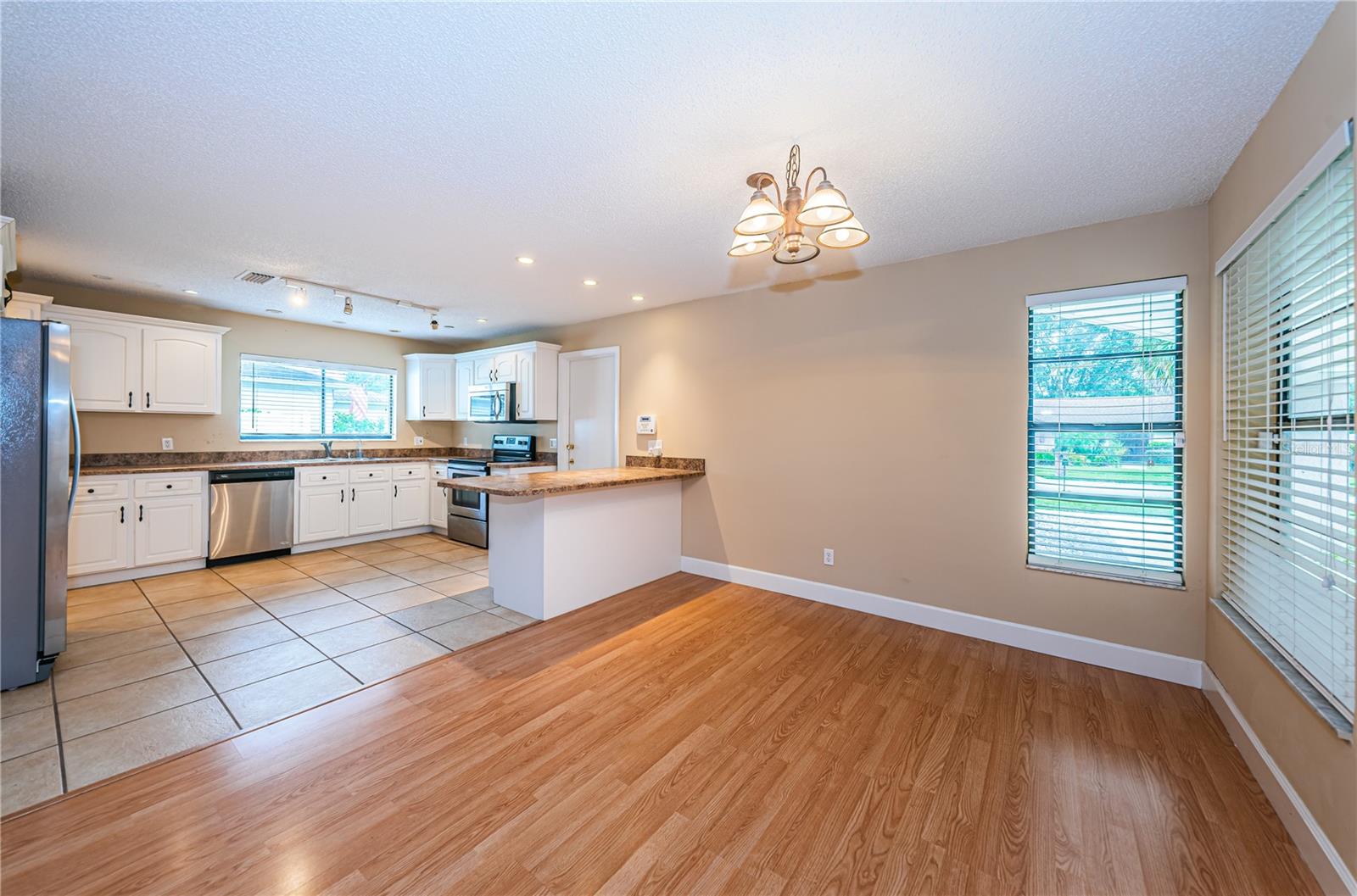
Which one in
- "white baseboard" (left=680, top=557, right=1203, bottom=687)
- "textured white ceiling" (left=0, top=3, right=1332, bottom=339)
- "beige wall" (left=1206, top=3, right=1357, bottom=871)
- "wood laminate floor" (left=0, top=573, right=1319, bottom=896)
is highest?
"textured white ceiling" (left=0, top=3, right=1332, bottom=339)

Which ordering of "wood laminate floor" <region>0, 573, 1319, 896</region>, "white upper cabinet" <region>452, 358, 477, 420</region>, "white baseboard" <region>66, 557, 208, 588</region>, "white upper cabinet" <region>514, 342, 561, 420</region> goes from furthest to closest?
"white upper cabinet" <region>452, 358, 477, 420</region> → "white upper cabinet" <region>514, 342, 561, 420</region> → "white baseboard" <region>66, 557, 208, 588</region> → "wood laminate floor" <region>0, 573, 1319, 896</region>

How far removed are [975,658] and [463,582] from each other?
373 cm

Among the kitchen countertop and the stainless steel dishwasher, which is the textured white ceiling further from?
the stainless steel dishwasher

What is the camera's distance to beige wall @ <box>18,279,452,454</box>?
14.5ft

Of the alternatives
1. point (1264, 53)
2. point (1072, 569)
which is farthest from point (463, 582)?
point (1264, 53)

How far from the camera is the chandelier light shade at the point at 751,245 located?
2150 millimetres

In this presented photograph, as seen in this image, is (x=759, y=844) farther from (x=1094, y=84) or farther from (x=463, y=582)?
(x=463, y=582)

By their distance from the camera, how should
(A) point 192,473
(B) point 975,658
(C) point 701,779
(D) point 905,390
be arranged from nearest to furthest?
1. (C) point 701,779
2. (B) point 975,658
3. (D) point 905,390
4. (A) point 192,473

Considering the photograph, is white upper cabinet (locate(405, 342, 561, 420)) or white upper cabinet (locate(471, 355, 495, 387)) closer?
white upper cabinet (locate(405, 342, 561, 420))

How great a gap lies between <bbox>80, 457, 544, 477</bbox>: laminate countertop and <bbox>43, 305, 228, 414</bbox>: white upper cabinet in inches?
20.8

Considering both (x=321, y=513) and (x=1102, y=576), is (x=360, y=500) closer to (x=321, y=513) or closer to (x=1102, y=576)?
(x=321, y=513)

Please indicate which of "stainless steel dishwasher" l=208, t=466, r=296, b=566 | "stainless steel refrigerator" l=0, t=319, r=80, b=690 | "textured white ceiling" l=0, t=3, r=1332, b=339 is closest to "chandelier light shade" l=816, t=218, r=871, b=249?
"textured white ceiling" l=0, t=3, r=1332, b=339

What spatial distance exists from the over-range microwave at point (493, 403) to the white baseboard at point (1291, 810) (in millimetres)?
5700

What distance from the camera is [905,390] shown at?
3.45m
